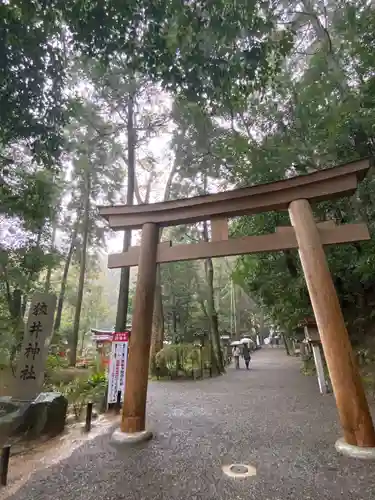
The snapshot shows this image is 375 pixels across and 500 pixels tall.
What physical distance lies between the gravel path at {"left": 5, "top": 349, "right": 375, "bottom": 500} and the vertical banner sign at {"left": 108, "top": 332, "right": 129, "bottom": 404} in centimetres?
106

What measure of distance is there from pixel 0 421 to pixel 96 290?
24.0 m

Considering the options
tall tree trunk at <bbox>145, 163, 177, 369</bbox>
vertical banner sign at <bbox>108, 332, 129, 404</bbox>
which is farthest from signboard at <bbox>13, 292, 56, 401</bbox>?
tall tree trunk at <bbox>145, 163, 177, 369</bbox>

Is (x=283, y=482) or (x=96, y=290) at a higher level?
(x=96, y=290)

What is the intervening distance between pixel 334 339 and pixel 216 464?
2262 mm

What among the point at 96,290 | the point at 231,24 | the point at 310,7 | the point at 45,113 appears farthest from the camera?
the point at 96,290

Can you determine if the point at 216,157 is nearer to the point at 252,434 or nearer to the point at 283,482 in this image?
the point at 252,434

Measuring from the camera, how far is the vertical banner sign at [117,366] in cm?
747

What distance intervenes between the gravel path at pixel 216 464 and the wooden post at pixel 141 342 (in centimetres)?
47

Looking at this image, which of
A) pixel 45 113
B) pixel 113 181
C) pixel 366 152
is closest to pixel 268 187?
pixel 45 113

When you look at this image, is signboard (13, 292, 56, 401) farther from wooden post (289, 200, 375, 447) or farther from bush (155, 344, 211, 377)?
bush (155, 344, 211, 377)

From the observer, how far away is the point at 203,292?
78.5 feet

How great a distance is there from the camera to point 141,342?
17.5 feet

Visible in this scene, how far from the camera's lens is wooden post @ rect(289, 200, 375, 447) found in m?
4.12

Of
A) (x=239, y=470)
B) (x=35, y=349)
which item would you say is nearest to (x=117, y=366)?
(x=35, y=349)
